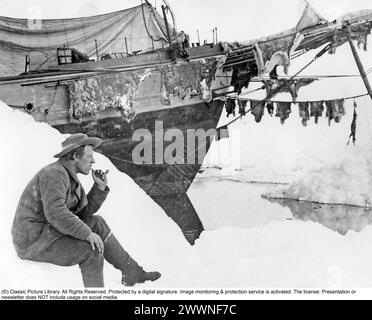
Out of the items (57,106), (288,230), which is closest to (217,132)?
(288,230)

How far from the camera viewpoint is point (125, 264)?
3.30 metres

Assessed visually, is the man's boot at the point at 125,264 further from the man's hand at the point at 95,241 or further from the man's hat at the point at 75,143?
the man's hat at the point at 75,143

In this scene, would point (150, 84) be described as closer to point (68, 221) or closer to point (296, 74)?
point (296, 74)

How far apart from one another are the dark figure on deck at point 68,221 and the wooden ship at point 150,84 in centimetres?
64

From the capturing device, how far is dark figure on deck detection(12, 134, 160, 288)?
3002 mm

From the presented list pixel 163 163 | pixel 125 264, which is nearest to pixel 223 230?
pixel 163 163

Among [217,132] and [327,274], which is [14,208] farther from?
[327,274]

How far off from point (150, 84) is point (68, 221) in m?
1.47

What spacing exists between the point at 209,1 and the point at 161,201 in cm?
174

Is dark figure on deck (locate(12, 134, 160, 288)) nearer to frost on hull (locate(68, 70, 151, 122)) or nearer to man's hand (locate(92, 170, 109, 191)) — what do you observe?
man's hand (locate(92, 170, 109, 191))

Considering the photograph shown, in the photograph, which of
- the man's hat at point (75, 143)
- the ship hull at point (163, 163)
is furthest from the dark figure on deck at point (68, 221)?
Result: the ship hull at point (163, 163)

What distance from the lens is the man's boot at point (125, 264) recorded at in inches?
126

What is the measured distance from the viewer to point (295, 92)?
13.0 ft

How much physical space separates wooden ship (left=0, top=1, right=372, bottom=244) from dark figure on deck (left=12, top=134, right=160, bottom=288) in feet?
2.10
